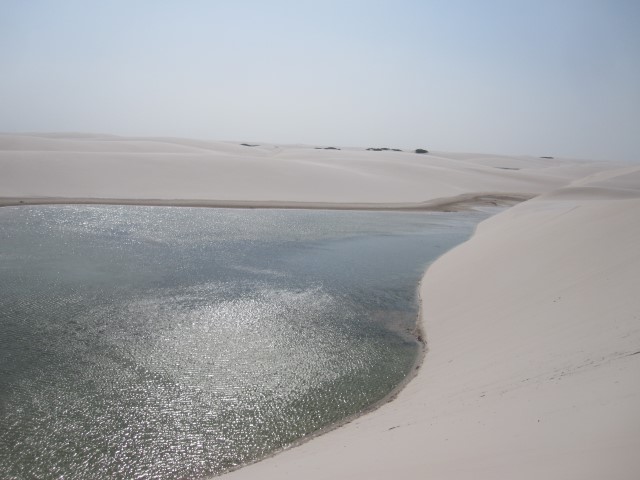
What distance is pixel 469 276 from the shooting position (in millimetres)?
9664

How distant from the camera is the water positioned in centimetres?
461

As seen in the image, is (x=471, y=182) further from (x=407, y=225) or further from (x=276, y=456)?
(x=276, y=456)

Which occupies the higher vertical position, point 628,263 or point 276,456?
point 628,263

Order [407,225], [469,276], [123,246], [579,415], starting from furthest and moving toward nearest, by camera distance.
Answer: [407,225] → [123,246] → [469,276] → [579,415]

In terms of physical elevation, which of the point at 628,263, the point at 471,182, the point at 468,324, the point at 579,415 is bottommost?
the point at 468,324

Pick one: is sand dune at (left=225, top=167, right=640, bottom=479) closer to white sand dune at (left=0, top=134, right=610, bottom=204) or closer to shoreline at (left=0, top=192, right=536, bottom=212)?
shoreline at (left=0, top=192, right=536, bottom=212)

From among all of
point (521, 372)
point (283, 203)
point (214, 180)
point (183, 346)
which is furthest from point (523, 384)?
point (214, 180)

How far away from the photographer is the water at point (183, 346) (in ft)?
15.1

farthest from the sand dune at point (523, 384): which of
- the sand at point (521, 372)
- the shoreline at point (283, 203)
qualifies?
the shoreline at point (283, 203)

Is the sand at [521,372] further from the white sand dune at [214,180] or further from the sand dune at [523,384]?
the white sand dune at [214,180]

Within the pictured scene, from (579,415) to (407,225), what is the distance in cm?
1617

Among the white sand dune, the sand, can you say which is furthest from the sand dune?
the white sand dune

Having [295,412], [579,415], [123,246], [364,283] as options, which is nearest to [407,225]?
[364,283]

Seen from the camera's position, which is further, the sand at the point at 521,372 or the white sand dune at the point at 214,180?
the white sand dune at the point at 214,180
